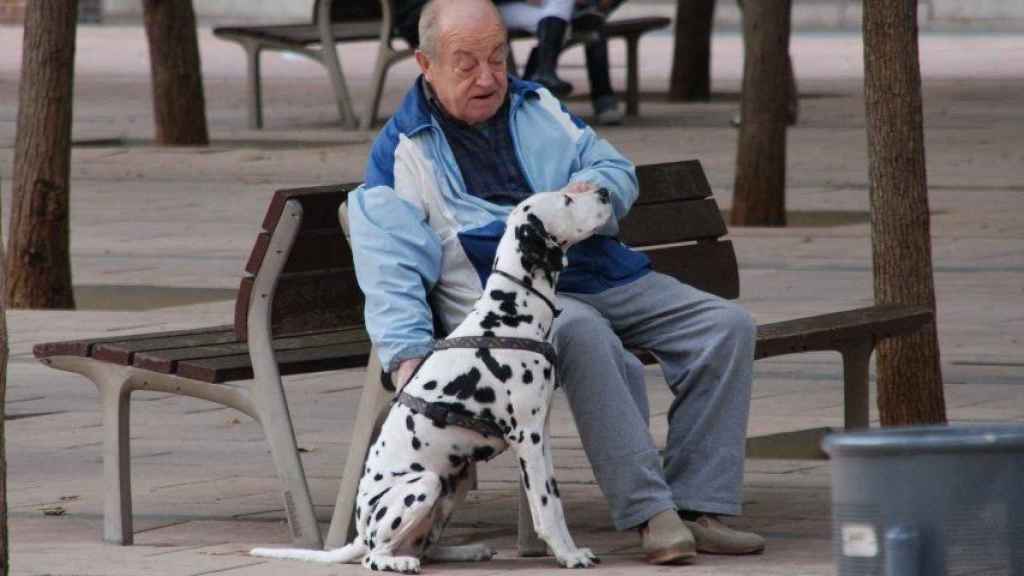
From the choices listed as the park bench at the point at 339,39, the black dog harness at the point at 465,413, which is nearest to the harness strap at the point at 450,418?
the black dog harness at the point at 465,413

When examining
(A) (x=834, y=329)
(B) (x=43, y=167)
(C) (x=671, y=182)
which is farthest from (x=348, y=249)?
(B) (x=43, y=167)

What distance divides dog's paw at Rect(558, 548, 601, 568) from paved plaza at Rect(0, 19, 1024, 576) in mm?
38

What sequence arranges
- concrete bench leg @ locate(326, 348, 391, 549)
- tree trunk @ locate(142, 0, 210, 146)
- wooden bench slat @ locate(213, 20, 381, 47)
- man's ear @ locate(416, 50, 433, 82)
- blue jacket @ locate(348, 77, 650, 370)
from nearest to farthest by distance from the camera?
blue jacket @ locate(348, 77, 650, 370)
concrete bench leg @ locate(326, 348, 391, 549)
man's ear @ locate(416, 50, 433, 82)
tree trunk @ locate(142, 0, 210, 146)
wooden bench slat @ locate(213, 20, 381, 47)

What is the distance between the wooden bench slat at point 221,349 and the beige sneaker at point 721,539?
0.99m

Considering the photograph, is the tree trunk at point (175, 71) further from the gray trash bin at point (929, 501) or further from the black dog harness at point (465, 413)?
the gray trash bin at point (929, 501)

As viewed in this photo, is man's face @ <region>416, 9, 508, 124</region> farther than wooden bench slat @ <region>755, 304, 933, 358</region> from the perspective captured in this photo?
No

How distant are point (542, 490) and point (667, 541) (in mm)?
317

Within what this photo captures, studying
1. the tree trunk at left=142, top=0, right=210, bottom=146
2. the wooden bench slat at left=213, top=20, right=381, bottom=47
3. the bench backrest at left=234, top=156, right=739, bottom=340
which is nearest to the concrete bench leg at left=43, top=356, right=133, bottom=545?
the bench backrest at left=234, top=156, right=739, bottom=340

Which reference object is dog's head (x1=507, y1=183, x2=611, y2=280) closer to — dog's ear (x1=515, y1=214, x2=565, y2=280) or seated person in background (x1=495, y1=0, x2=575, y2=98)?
dog's ear (x1=515, y1=214, x2=565, y2=280)

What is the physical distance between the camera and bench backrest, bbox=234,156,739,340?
19.1ft

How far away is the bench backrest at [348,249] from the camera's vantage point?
5.81 meters

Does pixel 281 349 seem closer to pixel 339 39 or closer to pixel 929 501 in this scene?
pixel 929 501

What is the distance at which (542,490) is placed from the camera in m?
5.36

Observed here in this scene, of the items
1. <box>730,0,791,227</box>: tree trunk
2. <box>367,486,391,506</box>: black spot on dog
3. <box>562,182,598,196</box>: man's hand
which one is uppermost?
<box>562,182,598,196</box>: man's hand
